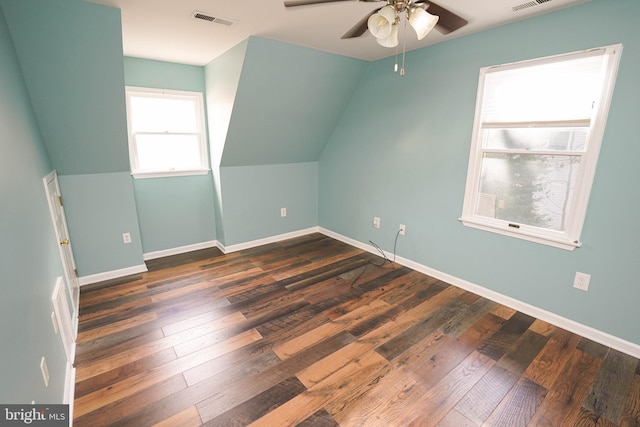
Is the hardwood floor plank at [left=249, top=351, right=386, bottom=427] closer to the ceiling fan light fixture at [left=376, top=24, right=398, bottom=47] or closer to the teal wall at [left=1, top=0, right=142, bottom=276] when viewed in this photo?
the ceiling fan light fixture at [left=376, top=24, right=398, bottom=47]

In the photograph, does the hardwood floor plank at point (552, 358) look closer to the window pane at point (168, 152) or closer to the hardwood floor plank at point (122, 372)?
the hardwood floor plank at point (122, 372)

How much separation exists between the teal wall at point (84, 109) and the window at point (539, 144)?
9.78 feet

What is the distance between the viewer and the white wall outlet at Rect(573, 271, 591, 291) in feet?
7.06

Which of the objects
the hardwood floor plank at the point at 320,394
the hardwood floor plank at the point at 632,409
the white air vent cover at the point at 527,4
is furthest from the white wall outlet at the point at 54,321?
the white air vent cover at the point at 527,4

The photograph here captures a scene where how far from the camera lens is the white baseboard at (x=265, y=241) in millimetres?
3869

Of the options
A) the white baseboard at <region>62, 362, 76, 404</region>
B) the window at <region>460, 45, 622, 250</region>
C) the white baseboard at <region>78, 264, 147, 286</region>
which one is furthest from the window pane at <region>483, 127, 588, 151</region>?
the white baseboard at <region>78, 264, 147, 286</region>

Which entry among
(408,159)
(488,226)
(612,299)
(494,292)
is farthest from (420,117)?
(612,299)

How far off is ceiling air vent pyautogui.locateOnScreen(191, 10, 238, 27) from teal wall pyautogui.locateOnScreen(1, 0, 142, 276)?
0.50m

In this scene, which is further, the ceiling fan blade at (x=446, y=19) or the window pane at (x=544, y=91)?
the window pane at (x=544, y=91)

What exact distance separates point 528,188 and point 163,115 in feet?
12.5

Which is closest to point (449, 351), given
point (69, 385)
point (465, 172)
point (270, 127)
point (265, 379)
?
point (265, 379)

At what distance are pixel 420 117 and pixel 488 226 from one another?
1261mm

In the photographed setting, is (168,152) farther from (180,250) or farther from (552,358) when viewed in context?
(552,358)

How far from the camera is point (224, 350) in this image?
2.07 meters
